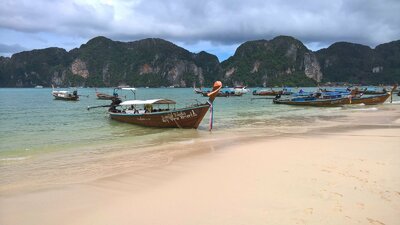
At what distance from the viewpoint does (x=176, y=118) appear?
18672mm

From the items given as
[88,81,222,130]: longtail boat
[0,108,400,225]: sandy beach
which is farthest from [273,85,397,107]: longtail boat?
[0,108,400,225]: sandy beach

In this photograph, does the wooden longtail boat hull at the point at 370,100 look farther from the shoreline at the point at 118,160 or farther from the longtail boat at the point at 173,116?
the shoreline at the point at 118,160

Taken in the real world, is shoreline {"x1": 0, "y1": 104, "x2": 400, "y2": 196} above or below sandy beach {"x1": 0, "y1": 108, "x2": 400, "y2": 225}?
below

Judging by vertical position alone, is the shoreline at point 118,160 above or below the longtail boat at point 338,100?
below

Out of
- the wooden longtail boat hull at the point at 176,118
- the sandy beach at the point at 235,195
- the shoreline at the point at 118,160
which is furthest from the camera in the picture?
the wooden longtail boat hull at the point at 176,118

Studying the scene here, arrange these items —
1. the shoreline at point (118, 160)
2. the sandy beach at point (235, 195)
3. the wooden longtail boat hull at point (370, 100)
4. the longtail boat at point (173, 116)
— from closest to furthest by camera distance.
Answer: the sandy beach at point (235, 195) < the shoreline at point (118, 160) < the longtail boat at point (173, 116) < the wooden longtail boat hull at point (370, 100)

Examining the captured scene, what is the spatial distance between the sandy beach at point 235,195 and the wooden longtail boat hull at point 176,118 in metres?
8.11

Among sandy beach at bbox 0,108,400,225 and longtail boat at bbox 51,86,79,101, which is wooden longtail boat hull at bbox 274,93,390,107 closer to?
sandy beach at bbox 0,108,400,225

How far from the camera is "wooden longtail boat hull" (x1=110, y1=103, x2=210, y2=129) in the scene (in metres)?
18.1

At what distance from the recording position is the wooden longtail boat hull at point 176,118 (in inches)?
714

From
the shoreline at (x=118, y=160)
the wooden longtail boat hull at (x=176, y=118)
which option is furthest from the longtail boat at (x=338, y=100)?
the shoreline at (x=118, y=160)

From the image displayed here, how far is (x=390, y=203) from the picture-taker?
5684 mm

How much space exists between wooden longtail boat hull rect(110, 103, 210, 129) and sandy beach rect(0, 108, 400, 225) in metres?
8.11

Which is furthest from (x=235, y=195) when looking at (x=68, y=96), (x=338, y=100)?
(x=68, y=96)
